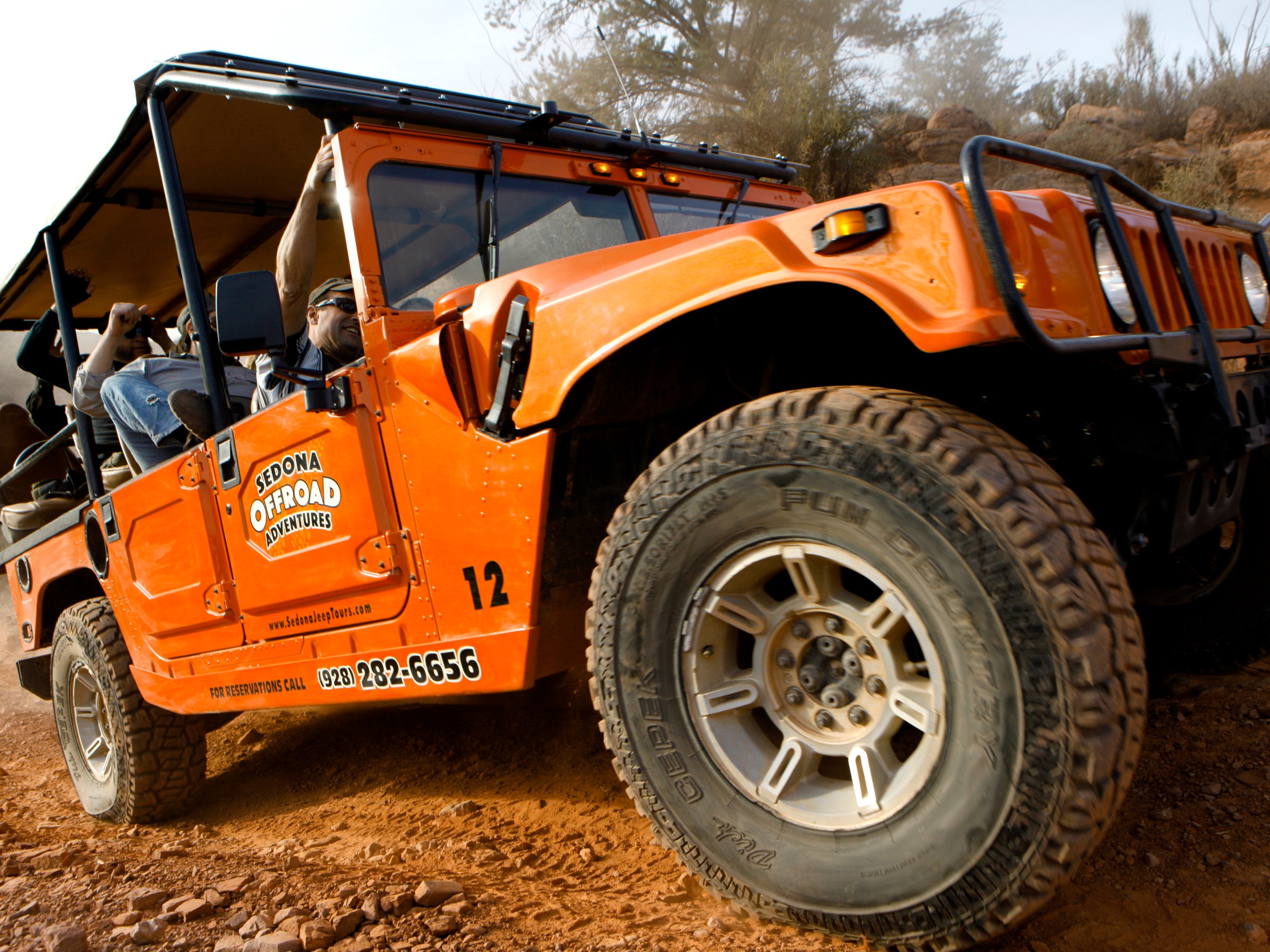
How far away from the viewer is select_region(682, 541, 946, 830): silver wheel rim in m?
1.67

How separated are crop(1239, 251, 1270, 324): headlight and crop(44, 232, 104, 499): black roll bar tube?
458 cm

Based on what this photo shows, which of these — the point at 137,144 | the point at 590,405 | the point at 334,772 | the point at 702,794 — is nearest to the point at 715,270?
the point at 590,405

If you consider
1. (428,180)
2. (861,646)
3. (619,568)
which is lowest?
(861,646)

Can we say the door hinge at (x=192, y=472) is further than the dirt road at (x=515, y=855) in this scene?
Yes

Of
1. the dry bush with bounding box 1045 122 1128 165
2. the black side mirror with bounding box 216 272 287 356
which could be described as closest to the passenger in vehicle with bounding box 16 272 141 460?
the black side mirror with bounding box 216 272 287 356

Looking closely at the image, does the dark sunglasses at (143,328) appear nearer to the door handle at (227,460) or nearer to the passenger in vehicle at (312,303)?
the passenger in vehicle at (312,303)

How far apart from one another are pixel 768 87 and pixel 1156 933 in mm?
15631

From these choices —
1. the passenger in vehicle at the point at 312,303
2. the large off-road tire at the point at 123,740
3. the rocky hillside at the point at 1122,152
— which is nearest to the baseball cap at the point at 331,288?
the passenger in vehicle at the point at 312,303

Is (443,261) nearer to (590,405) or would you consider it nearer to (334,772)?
(590,405)

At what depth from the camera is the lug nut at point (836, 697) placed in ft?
5.90

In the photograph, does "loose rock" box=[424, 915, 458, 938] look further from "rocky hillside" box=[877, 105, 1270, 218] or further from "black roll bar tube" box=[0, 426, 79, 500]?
"rocky hillside" box=[877, 105, 1270, 218]

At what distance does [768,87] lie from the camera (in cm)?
1536

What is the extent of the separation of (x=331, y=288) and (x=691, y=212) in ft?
4.71

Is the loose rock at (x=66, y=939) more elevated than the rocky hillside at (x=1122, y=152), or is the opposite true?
the rocky hillside at (x=1122, y=152)
